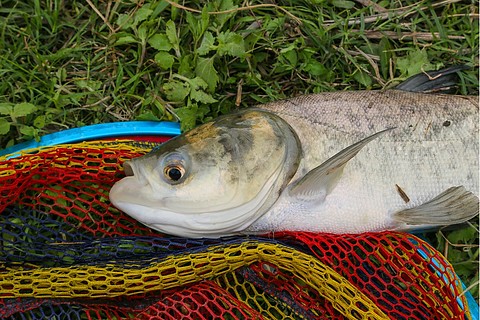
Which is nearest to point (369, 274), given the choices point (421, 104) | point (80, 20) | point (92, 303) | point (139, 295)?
point (421, 104)

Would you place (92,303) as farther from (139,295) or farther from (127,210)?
(127,210)

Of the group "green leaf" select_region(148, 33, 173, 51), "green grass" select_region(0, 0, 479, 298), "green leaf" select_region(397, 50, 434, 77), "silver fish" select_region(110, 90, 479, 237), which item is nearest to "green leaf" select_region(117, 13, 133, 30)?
"green grass" select_region(0, 0, 479, 298)

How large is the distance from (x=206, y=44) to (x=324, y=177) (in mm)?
1259

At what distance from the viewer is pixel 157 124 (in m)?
3.60

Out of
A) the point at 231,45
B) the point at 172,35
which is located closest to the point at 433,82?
the point at 231,45

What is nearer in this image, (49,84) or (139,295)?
(139,295)

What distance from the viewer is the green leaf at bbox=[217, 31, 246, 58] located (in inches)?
142

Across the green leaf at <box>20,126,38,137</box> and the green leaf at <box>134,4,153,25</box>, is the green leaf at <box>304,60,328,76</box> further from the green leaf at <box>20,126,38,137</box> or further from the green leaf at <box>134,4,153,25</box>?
the green leaf at <box>20,126,38,137</box>

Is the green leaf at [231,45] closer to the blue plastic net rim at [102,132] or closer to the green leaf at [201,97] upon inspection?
the green leaf at [201,97]

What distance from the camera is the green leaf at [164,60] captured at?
3629 mm

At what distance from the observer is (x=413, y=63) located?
3793mm

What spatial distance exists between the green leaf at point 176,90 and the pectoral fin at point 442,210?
58.6 inches

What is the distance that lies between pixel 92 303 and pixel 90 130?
3.48 feet

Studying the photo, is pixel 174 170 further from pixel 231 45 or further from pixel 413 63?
pixel 413 63
